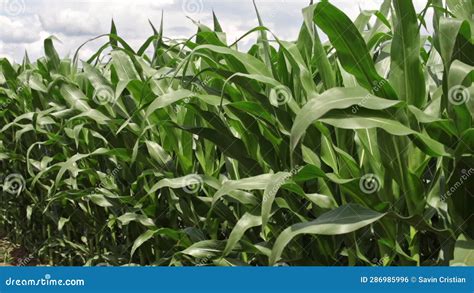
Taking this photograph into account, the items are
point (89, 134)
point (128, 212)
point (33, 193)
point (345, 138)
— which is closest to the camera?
point (345, 138)

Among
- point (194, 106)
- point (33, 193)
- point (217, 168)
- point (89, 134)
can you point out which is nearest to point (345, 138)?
point (194, 106)

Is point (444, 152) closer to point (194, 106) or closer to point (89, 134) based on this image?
point (194, 106)

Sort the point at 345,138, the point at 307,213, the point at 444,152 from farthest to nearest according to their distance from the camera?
the point at 307,213 → the point at 345,138 → the point at 444,152

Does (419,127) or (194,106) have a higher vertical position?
(194,106)

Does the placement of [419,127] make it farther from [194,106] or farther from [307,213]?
[194,106]

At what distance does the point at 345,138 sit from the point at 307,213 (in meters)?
0.23

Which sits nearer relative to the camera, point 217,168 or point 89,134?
point 217,168

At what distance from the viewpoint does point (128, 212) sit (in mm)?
2311

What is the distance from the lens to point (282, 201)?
1.56 m

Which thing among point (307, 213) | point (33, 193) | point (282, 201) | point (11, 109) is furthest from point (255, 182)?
point (11, 109)

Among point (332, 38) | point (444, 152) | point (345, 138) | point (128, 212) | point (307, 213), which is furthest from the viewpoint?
point (128, 212)

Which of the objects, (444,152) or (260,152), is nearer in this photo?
(444,152)

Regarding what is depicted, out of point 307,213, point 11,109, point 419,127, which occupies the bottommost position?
point 307,213

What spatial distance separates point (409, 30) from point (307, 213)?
0.53 meters
